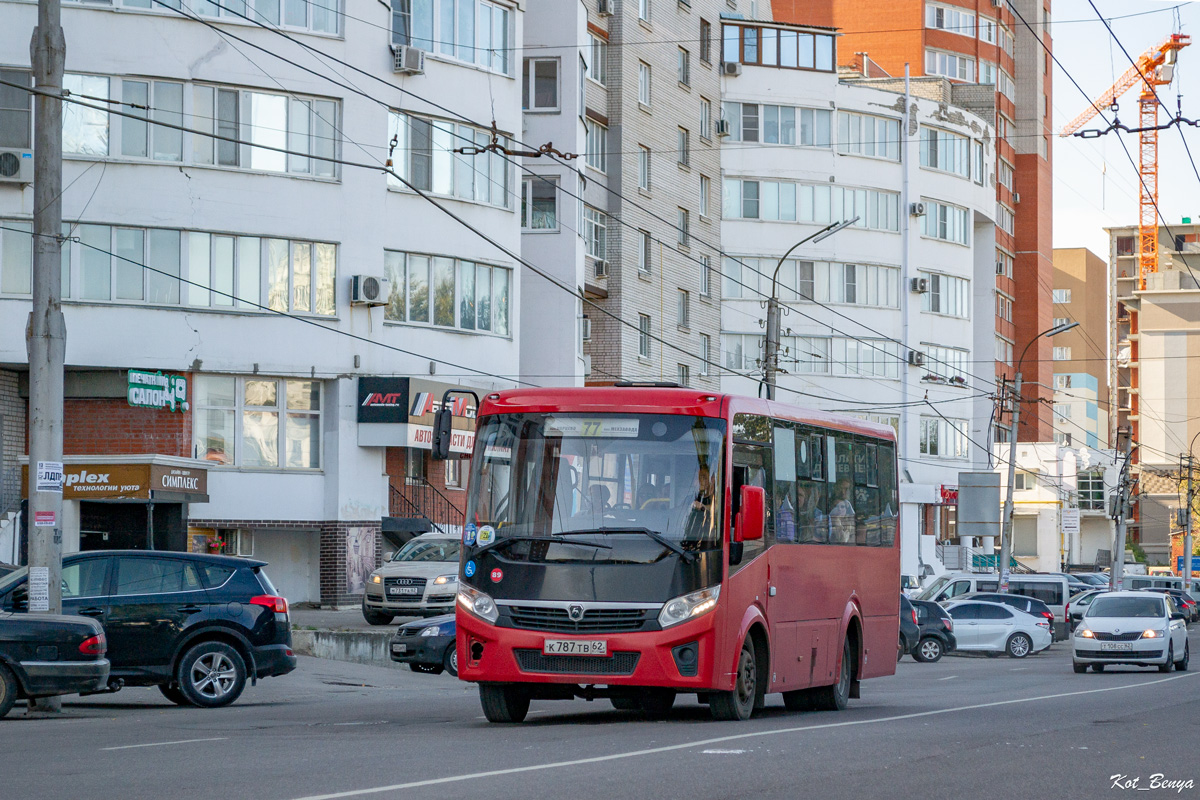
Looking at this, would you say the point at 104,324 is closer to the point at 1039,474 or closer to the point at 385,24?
the point at 385,24

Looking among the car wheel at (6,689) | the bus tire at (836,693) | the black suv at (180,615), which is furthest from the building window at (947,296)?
the car wheel at (6,689)

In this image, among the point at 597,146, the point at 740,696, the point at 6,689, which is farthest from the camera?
the point at 597,146

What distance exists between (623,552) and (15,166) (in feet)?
76.6

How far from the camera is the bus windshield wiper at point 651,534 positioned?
46.5 feet

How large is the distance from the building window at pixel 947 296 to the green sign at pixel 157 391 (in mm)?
36797

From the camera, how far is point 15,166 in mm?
33562

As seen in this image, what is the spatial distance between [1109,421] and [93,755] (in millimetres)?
134665

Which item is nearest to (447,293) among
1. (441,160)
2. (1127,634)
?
(441,160)

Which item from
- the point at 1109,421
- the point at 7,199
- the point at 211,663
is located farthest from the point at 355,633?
the point at 1109,421

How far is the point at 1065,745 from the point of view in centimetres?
1296

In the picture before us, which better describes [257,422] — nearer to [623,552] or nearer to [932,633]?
[932,633]

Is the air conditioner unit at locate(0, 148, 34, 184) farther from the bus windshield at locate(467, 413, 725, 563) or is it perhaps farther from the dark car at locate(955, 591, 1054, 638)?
the dark car at locate(955, 591, 1054, 638)

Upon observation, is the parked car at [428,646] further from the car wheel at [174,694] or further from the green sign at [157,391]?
the green sign at [157,391]

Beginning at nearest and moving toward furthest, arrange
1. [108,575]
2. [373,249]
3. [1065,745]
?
[1065,745] < [108,575] < [373,249]
